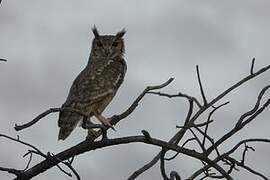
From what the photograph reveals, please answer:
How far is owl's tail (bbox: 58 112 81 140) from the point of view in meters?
8.31

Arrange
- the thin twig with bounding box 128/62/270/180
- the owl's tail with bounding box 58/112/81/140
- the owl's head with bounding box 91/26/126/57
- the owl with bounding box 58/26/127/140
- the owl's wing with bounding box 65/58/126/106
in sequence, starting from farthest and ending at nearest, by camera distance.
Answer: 1. the owl's head with bounding box 91/26/126/57
2. the owl's wing with bounding box 65/58/126/106
3. the owl with bounding box 58/26/127/140
4. the owl's tail with bounding box 58/112/81/140
5. the thin twig with bounding box 128/62/270/180

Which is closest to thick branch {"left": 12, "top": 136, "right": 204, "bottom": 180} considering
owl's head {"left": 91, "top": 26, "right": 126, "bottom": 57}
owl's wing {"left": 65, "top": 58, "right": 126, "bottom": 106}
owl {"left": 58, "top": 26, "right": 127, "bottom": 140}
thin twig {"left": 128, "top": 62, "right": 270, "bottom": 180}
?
thin twig {"left": 128, "top": 62, "right": 270, "bottom": 180}

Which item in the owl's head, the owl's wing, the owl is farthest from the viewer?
the owl's head

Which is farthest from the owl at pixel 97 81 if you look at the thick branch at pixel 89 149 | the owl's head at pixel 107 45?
the thick branch at pixel 89 149

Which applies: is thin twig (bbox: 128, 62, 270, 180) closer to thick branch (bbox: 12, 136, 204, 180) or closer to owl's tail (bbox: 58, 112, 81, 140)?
thick branch (bbox: 12, 136, 204, 180)

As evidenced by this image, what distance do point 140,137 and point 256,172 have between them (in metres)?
0.85

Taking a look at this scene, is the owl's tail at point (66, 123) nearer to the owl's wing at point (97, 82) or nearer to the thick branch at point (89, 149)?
the owl's wing at point (97, 82)

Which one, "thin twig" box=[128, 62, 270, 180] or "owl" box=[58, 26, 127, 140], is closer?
"thin twig" box=[128, 62, 270, 180]

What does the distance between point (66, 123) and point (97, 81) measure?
5.09 ft

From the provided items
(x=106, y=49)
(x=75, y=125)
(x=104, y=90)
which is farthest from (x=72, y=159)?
(x=106, y=49)

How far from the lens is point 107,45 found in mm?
11023

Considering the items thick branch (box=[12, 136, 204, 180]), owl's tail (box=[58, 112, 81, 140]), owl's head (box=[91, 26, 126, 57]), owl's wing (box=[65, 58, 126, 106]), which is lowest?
thick branch (box=[12, 136, 204, 180])

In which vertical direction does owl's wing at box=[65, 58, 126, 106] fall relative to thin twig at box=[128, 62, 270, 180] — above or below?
above

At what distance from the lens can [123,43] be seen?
11.3m
